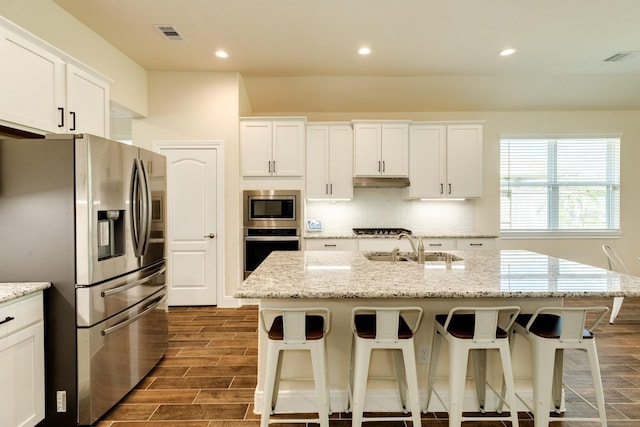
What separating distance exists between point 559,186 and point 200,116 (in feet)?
17.1

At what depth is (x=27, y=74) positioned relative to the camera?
2.03m

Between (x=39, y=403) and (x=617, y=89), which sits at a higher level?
(x=617, y=89)

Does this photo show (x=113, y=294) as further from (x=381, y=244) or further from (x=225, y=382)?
(x=381, y=244)

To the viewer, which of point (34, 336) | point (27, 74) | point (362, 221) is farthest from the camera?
point (362, 221)

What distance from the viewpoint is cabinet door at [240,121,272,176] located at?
14.2ft

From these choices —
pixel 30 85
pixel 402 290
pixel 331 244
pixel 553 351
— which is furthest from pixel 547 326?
pixel 30 85

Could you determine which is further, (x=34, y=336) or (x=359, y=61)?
(x=359, y=61)

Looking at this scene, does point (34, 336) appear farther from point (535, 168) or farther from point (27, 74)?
point (535, 168)

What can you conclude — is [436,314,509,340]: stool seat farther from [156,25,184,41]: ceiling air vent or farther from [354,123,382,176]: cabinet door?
[156,25,184,41]: ceiling air vent

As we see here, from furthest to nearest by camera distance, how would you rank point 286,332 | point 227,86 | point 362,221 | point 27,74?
1. point 362,221
2. point 227,86
3. point 27,74
4. point 286,332

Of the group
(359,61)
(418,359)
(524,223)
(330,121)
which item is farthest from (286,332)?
(524,223)

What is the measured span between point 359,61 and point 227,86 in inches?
65.1

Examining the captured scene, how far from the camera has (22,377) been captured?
1.75 m

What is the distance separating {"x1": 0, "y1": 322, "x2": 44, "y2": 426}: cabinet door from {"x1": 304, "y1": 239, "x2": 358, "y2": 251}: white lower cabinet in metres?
2.86
